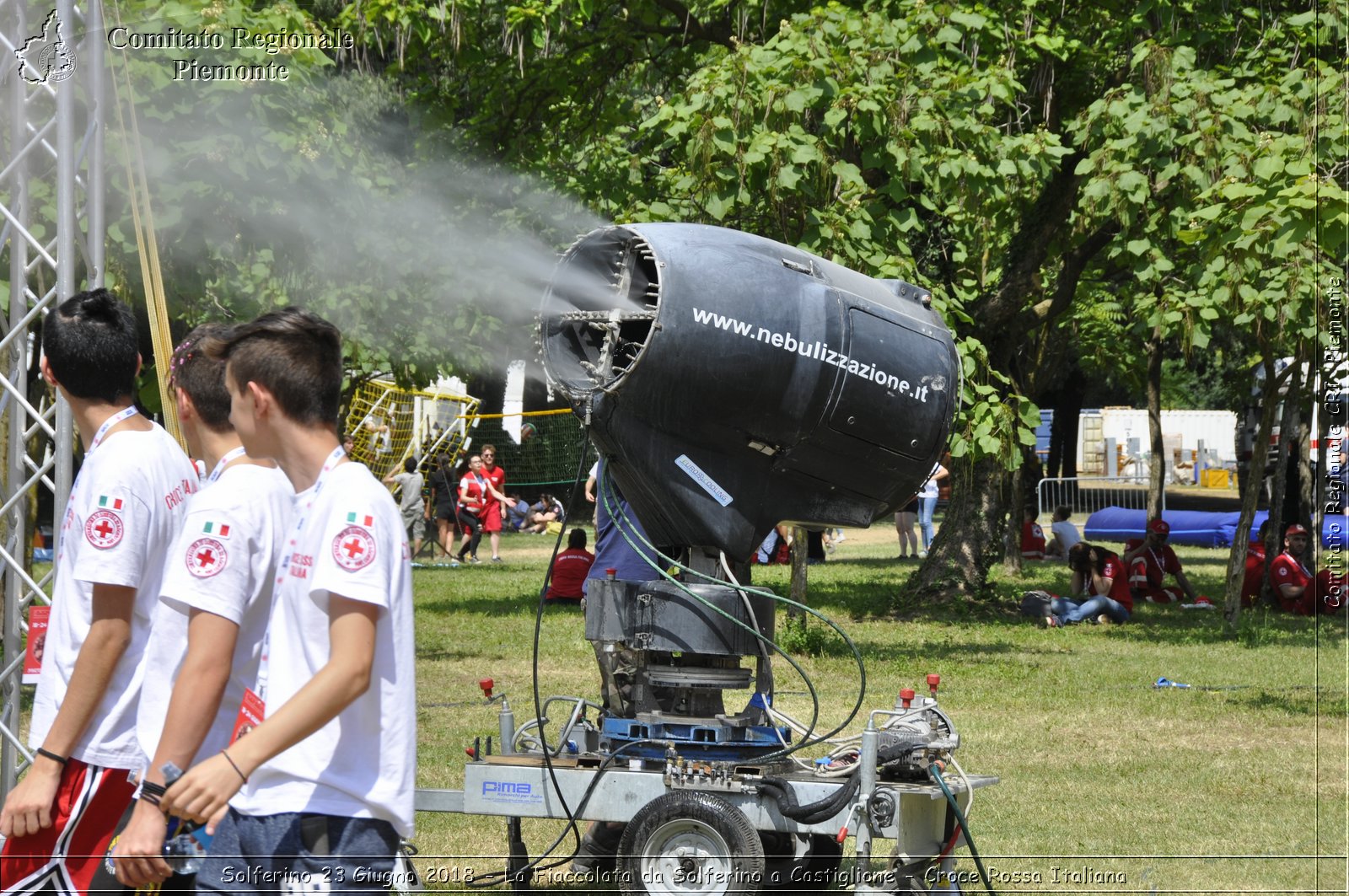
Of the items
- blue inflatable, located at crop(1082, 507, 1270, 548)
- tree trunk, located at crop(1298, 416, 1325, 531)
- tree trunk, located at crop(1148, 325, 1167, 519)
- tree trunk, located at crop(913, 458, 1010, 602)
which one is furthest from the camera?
blue inflatable, located at crop(1082, 507, 1270, 548)

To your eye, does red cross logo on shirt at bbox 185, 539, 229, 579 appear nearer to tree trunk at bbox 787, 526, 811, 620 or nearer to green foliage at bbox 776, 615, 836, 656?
tree trunk at bbox 787, 526, 811, 620

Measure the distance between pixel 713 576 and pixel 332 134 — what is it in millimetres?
6442

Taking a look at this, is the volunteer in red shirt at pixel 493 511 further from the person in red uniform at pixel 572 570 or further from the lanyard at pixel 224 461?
the lanyard at pixel 224 461

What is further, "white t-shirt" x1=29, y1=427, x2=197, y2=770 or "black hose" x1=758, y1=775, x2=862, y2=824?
"black hose" x1=758, y1=775, x2=862, y2=824

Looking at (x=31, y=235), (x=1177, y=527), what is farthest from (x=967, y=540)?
(x=1177, y=527)

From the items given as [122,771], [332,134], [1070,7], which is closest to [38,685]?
[122,771]

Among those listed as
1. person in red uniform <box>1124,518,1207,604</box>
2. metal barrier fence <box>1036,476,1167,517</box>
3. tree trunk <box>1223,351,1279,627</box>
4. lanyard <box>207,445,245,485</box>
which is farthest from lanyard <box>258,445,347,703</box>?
metal barrier fence <box>1036,476,1167,517</box>

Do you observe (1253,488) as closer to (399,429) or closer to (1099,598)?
(1099,598)

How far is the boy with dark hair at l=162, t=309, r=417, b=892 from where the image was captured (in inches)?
115

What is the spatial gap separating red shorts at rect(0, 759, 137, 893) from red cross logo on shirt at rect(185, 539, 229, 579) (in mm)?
964

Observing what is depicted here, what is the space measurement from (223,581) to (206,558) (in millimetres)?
66

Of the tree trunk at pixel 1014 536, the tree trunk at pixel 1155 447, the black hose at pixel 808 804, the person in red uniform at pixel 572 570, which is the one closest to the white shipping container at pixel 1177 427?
the tree trunk at pixel 1155 447

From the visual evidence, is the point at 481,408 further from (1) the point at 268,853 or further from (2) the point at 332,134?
(1) the point at 268,853

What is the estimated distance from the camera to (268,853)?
3.02 m
